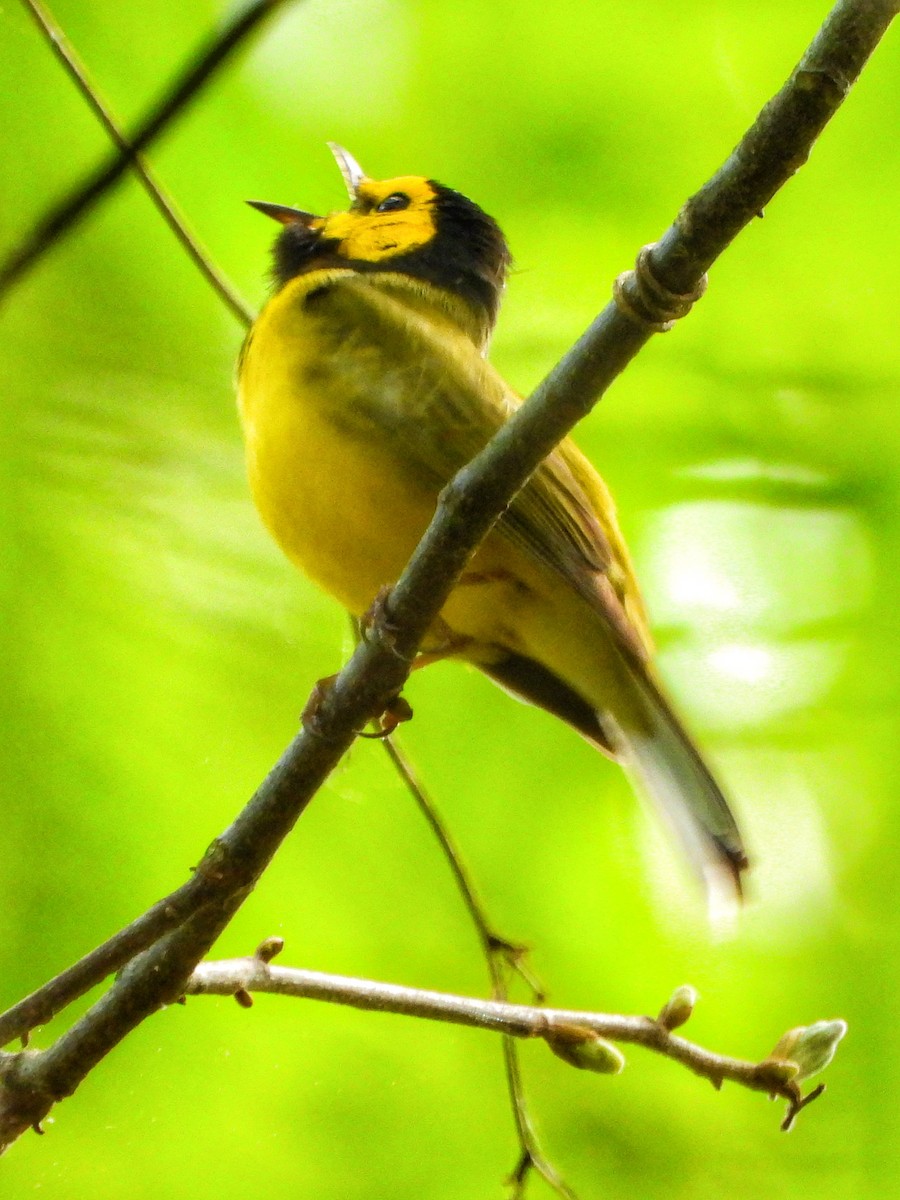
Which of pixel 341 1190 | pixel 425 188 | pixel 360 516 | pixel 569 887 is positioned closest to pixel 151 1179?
pixel 341 1190

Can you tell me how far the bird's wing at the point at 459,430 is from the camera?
2.98 metres

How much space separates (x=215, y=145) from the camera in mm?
3857

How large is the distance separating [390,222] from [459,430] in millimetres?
1158

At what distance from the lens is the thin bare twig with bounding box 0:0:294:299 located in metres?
2.38

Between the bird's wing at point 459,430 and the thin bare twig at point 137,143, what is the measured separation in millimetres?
698

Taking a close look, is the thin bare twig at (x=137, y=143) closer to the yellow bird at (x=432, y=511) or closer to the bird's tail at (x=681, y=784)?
the yellow bird at (x=432, y=511)

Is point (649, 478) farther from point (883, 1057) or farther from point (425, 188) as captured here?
point (883, 1057)

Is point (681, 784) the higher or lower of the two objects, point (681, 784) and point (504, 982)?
the higher

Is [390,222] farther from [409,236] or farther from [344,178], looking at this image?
[344,178]

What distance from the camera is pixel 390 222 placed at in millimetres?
3939

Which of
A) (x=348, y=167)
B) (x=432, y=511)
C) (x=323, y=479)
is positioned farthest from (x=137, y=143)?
(x=348, y=167)

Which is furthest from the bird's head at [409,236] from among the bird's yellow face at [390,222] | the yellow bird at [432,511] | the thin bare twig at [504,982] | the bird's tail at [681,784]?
the thin bare twig at [504,982]

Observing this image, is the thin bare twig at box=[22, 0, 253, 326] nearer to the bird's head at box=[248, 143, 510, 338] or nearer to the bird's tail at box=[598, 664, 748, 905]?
the bird's head at box=[248, 143, 510, 338]

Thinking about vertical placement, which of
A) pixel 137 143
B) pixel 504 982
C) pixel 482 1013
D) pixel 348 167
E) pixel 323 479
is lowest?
pixel 482 1013
